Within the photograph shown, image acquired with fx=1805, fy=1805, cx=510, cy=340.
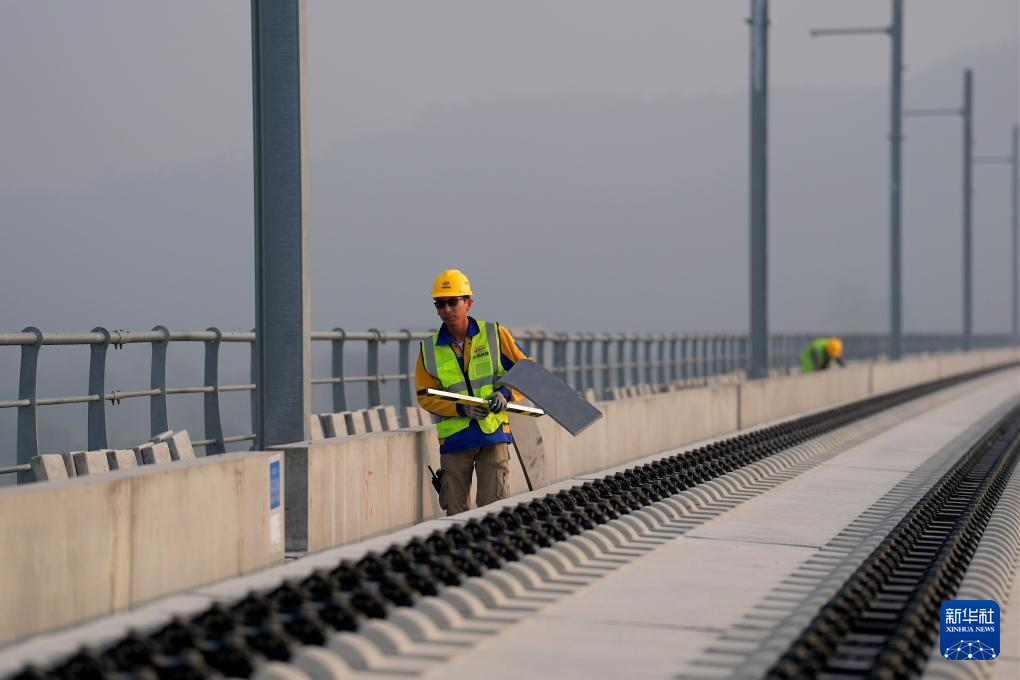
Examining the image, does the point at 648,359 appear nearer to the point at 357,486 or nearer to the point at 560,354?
the point at 560,354

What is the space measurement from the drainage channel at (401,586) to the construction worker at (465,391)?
0.76 metres

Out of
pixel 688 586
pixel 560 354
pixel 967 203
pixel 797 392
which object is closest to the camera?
pixel 688 586

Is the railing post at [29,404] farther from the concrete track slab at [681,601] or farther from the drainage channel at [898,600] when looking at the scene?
the drainage channel at [898,600]

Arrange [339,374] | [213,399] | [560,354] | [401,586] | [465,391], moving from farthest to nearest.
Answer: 1. [560,354]
2. [339,374]
3. [213,399]
4. [465,391]
5. [401,586]

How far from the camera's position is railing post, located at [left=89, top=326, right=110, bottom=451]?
13.9 meters

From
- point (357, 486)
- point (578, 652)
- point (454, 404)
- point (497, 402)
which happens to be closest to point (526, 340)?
point (454, 404)

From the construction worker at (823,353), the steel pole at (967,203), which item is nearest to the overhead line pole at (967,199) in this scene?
the steel pole at (967,203)

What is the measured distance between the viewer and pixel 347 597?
7.50 meters

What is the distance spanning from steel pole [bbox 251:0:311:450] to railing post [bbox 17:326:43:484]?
2027mm

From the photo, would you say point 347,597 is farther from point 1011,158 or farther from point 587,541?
point 1011,158

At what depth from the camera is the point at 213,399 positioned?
16.4 m

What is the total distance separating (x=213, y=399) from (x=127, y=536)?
8203 millimetres

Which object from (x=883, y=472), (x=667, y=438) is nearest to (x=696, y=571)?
(x=883, y=472)

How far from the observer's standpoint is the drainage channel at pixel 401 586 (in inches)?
243
